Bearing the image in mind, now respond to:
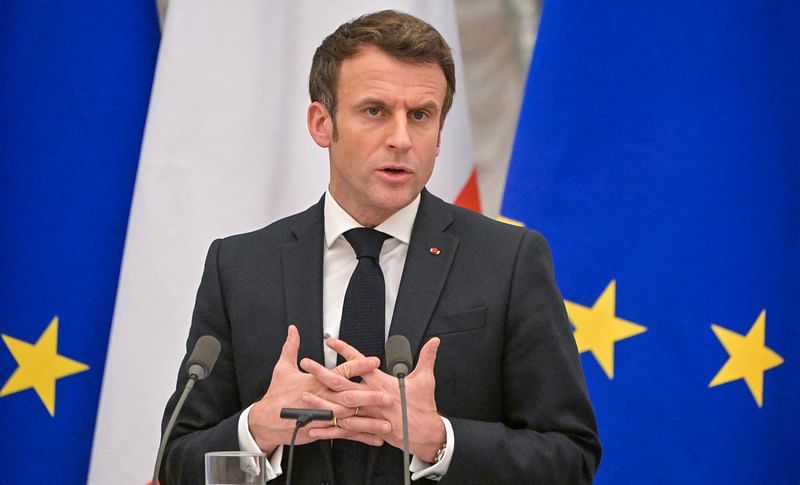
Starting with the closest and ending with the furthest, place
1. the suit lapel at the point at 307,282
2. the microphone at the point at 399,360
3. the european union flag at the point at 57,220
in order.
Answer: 1. the microphone at the point at 399,360
2. the suit lapel at the point at 307,282
3. the european union flag at the point at 57,220

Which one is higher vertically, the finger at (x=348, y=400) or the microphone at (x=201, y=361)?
the microphone at (x=201, y=361)

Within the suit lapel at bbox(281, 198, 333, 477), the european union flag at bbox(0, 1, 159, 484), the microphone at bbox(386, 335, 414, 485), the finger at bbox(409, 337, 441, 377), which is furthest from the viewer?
the european union flag at bbox(0, 1, 159, 484)

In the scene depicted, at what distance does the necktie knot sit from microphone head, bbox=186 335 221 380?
45cm

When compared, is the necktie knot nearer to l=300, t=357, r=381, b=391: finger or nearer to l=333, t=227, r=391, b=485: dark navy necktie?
l=333, t=227, r=391, b=485: dark navy necktie

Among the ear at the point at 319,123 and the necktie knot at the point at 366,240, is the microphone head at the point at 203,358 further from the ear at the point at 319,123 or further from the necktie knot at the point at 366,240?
the ear at the point at 319,123

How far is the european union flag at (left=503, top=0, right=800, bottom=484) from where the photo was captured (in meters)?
2.91

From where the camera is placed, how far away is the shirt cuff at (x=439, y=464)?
6.14ft

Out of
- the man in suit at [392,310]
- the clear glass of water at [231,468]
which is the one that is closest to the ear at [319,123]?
the man in suit at [392,310]

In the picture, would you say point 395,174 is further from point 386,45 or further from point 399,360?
point 399,360

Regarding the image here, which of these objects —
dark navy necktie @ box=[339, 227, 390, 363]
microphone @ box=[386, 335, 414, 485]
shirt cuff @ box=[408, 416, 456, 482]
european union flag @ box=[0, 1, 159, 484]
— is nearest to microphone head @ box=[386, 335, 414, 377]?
microphone @ box=[386, 335, 414, 485]

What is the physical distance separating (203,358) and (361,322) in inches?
15.4

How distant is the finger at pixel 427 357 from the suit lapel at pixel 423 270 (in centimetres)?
16

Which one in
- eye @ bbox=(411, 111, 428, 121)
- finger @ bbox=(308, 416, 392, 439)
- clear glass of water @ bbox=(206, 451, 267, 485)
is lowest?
clear glass of water @ bbox=(206, 451, 267, 485)

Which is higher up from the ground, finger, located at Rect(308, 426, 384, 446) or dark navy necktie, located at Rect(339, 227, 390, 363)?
dark navy necktie, located at Rect(339, 227, 390, 363)
